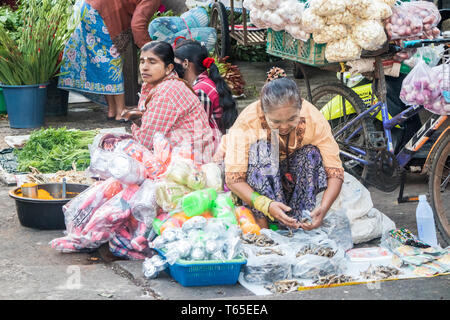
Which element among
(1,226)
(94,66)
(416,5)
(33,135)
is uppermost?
(416,5)

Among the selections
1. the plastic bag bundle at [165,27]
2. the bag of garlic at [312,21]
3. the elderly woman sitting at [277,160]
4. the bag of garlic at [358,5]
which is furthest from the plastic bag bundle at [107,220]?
the plastic bag bundle at [165,27]

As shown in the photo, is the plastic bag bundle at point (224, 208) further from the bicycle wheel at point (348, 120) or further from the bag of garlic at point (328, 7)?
the bag of garlic at point (328, 7)

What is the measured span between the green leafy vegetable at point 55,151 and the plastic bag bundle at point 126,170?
1.28m

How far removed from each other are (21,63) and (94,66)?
789 millimetres

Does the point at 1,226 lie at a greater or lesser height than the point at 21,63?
lesser

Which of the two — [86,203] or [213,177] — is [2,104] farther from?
[213,177]

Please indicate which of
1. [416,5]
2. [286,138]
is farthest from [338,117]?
[286,138]

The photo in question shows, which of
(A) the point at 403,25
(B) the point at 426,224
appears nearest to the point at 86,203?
(B) the point at 426,224

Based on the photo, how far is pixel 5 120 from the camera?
298 inches

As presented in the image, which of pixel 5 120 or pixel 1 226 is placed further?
pixel 5 120

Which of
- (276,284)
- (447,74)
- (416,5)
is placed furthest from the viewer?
(416,5)

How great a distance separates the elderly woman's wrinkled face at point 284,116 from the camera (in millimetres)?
3768

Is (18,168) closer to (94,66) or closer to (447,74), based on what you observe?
(94,66)

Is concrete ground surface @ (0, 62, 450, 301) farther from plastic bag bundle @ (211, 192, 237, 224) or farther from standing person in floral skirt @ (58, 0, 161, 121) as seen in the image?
standing person in floral skirt @ (58, 0, 161, 121)
